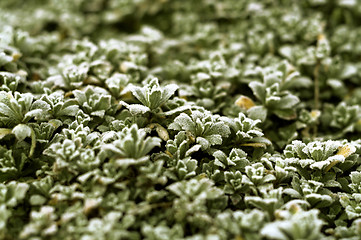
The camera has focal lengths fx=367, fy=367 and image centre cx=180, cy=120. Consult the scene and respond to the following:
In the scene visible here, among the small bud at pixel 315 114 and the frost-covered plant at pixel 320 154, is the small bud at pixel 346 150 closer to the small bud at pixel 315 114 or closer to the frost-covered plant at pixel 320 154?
the frost-covered plant at pixel 320 154

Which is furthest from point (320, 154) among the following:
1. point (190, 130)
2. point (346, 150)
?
point (190, 130)

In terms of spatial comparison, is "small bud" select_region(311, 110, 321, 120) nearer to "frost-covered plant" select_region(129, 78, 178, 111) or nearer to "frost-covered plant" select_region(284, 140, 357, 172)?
"frost-covered plant" select_region(284, 140, 357, 172)

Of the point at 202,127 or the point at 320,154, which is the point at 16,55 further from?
the point at 320,154

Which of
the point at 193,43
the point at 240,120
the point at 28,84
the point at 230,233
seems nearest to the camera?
the point at 230,233

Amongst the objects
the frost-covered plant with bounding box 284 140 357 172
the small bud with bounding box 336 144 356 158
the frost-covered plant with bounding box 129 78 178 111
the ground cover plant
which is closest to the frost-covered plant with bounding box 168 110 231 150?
the ground cover plant

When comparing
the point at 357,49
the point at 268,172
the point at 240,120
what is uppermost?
the point at 357,49

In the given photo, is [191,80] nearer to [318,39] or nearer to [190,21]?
[190,21]

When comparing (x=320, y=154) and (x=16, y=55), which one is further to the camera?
(x=16, y=55)

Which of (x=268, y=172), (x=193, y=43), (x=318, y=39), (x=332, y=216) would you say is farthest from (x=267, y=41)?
(x=332, y=216)
